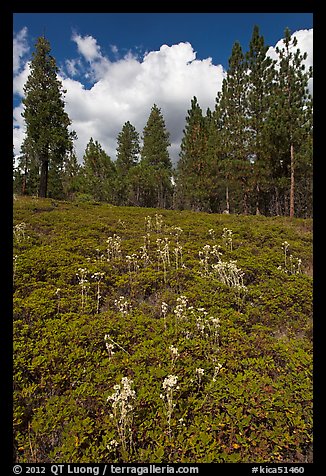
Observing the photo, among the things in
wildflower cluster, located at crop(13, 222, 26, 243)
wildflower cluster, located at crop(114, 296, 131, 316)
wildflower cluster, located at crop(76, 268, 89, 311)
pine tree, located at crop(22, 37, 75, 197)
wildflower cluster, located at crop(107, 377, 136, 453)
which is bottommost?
wildflower cluster, located at crop(107, 377, 136, 453)

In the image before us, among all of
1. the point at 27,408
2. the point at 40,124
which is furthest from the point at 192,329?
the point at 40,124

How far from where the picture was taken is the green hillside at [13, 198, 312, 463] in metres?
2.78

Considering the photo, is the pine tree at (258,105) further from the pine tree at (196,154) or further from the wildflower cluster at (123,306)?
the wildflower cluster at (123,306)

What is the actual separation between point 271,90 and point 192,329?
23.3 metres

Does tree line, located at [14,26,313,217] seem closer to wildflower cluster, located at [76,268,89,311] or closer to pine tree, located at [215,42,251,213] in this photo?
pine tree, located at [215,42,251,213]

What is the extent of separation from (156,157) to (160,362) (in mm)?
39996

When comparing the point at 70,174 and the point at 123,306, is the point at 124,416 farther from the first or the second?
the point at 70,174

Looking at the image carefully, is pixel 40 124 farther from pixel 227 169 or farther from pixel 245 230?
pixel 245 230

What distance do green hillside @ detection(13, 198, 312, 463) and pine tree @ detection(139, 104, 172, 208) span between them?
3214cm

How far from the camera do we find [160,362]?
3871 millimetres

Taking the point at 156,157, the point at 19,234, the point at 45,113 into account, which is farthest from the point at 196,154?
the point at 19,234

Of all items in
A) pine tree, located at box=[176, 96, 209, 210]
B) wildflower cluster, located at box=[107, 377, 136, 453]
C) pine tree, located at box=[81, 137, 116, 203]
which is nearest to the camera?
wildflower cluster, located at box=[107, 377, 136, 453]

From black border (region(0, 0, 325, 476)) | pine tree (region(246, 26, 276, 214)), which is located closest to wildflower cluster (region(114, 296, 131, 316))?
black border (region(0, 0, 325, 476))
